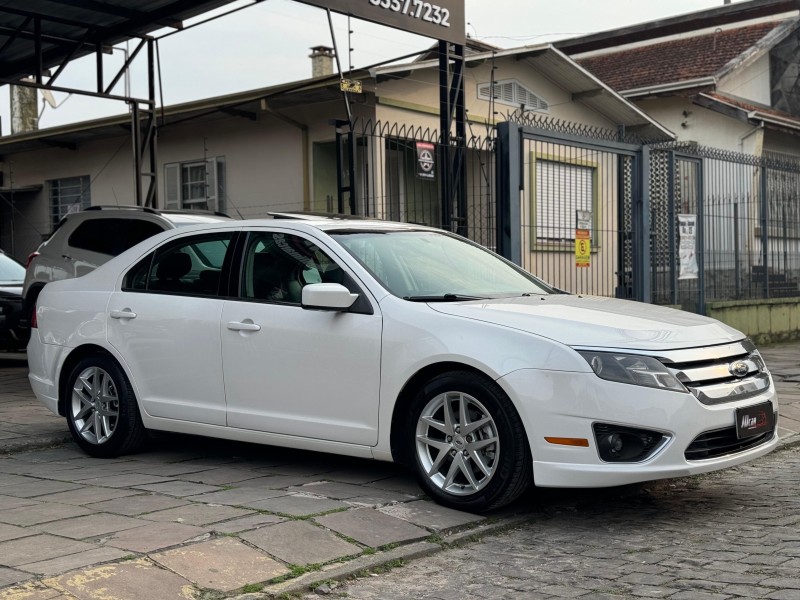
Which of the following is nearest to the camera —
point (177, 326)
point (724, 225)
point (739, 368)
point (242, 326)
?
point (739, 368)

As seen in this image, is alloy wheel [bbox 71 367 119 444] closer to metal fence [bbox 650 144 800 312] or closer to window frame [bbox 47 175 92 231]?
metal fence [bbox 650 144 800 312]

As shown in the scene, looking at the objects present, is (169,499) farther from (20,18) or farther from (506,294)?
(20,18)

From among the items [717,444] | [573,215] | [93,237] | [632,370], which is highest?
[573,215]

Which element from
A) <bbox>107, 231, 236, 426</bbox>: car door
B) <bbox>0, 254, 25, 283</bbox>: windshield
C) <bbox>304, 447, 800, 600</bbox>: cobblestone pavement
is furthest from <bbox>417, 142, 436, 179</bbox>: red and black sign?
<bbox>0, 254, 25, 283</bbox>: windshield

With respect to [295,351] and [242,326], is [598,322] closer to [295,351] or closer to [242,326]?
[295,351]

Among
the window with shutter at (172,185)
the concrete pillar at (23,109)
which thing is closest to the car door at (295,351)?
the window with shutter at (172,185)

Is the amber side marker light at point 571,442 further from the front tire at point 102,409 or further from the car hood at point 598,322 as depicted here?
the front tire at point 102,409

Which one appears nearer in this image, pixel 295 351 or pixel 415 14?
pixel 295 351

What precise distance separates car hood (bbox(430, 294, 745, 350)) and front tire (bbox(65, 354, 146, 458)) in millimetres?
2417

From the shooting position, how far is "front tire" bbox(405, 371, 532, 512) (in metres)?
5.20

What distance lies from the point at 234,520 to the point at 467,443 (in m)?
1.26

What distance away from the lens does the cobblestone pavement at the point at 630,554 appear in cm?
429

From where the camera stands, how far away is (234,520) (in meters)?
5.06

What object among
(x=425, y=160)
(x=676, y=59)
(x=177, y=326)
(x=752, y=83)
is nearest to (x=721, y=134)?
(x=752, y=83)
